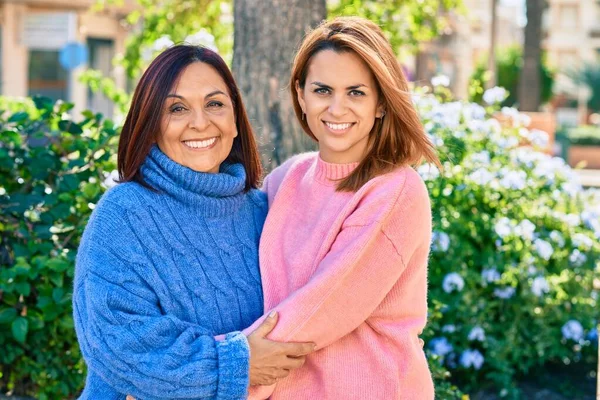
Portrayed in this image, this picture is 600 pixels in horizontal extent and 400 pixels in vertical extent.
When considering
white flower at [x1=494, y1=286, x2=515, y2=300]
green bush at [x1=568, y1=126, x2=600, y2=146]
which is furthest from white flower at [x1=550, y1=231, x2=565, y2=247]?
green bush at [x1=568, y1=126, x2=600, y2=146]

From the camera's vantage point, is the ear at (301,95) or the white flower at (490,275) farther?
the white flower at (490,275)

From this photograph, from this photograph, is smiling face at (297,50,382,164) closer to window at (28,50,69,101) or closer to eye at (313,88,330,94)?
eye at (313,88,330,94)

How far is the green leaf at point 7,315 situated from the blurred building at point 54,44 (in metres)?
11.6

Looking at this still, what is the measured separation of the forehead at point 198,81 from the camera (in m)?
2.51

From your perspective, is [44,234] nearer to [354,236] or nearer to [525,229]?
[354,236]

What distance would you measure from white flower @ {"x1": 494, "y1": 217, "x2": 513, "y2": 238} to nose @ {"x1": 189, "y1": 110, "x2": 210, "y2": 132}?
8.81 ft

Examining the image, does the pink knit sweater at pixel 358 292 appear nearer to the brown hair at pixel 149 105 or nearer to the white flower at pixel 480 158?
the brown hair at pixel 149 105

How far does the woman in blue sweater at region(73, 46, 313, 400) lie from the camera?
2.24 metres

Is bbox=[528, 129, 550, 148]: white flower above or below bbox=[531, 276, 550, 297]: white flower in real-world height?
above

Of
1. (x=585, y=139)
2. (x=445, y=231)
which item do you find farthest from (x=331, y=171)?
(x=585, y=139)

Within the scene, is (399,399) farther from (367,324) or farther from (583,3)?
(583,3)

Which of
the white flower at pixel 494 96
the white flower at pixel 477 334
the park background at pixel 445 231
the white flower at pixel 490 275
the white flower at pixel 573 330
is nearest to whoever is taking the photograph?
the park background at pixel 445 231

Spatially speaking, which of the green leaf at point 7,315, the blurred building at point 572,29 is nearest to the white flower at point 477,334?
the green leaf at point 7,315

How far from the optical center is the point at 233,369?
2285 mm
